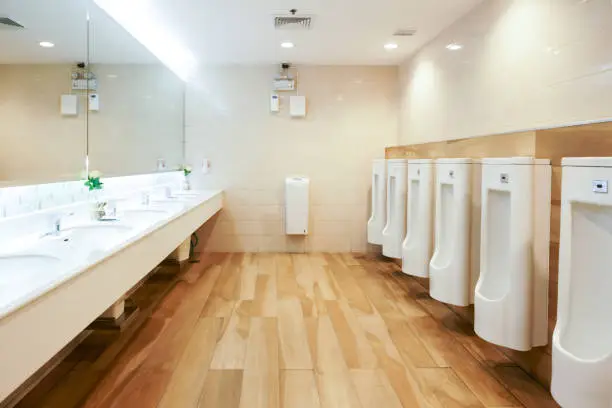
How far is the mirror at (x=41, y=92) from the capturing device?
2223 millimetres

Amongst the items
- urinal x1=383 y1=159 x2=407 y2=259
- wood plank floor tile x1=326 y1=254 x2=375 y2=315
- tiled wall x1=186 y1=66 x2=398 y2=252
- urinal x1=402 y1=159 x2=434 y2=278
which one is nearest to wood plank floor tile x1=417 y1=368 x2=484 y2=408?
wood plank floor tile x1=326 y1=254 x2=375 y2=315

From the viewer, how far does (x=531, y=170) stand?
7.11ft

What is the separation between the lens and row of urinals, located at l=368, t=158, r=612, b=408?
1602mm

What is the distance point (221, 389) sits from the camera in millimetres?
2154

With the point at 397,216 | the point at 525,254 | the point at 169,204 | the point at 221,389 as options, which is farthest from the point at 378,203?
the point at 221,389

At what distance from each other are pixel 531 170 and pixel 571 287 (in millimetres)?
660

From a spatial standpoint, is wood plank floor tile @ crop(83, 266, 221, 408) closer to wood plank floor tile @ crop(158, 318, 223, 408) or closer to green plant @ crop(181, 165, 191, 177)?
wood plank floor tile @ crop(158, 318, 223, 408)

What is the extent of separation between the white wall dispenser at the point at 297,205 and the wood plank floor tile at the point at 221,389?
3136 millimetres

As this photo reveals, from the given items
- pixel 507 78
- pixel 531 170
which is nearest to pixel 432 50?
pixel 507 78

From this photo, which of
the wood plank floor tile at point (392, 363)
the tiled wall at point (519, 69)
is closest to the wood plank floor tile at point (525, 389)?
the wood plank floor tile at point (392, 363)

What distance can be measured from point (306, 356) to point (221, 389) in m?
0.54

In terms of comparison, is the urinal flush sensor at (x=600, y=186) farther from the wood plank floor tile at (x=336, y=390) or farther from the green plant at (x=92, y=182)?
the green plant at (x=92, y=182)

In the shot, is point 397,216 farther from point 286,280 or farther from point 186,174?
point 186,174

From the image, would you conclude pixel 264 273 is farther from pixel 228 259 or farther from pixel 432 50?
pixel 432 50
